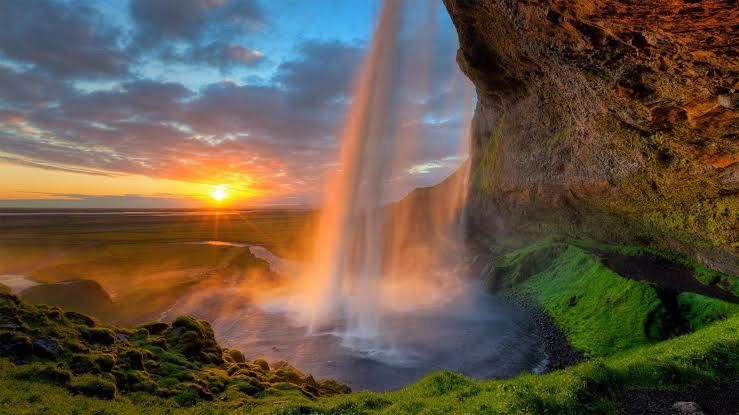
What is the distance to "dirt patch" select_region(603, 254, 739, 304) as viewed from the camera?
27.8 m

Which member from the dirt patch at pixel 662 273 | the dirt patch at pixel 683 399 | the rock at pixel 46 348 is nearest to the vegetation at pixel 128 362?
the rock at pixel 46 348

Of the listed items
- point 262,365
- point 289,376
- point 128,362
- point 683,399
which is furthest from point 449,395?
point 128,362

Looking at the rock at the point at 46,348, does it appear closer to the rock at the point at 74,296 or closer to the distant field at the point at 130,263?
the distant field at the point at 130,263

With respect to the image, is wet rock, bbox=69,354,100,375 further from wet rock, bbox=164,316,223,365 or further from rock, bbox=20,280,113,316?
rock, bbox=20,280,113,316

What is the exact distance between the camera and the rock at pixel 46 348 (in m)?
15.7

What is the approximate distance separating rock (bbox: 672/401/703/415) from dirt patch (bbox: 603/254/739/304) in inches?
766

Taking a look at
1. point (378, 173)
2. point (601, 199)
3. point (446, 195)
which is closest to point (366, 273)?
point (378, 173)

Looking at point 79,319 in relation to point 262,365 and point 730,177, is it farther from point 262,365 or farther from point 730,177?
point 730,177

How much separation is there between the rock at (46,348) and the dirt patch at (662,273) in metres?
37.9

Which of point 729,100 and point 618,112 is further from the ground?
point 618,112

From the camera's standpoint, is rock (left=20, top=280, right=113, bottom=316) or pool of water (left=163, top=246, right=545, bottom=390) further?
rock (left=20, top=280, right=113, bottom=316)

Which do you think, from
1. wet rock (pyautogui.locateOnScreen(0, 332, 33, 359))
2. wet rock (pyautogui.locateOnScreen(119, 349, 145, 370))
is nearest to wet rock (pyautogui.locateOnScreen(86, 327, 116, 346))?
wet rock (pyautogui.locateOnScreen(119, 349, 145, 370))

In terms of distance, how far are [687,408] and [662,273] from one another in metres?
25.5

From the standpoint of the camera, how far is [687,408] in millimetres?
12086
